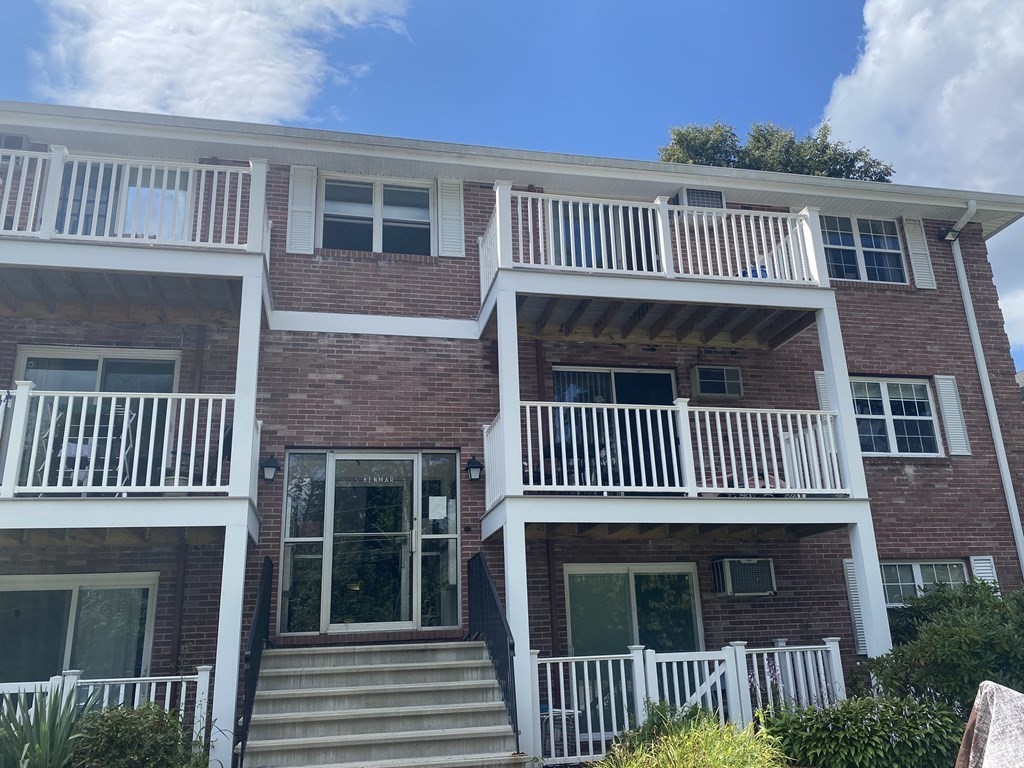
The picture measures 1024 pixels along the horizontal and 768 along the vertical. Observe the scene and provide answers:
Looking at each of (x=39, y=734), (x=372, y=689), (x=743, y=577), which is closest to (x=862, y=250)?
(x=743, y=577)

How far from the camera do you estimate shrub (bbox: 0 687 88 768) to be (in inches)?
228

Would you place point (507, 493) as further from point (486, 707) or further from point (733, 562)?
point (733, 562)

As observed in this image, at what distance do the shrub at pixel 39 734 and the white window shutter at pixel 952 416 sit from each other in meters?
11.4

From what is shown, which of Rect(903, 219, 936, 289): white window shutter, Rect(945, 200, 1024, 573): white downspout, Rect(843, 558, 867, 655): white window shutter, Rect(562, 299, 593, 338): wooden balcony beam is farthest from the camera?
Rect(903, 219, 936, 289): white window shutter

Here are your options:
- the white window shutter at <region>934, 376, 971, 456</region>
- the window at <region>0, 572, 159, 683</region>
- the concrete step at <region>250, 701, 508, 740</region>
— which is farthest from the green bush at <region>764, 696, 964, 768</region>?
the window at <region>0, 572, 159, 683</region>

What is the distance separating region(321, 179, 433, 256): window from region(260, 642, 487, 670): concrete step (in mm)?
5248

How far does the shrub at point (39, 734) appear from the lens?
5.79 m

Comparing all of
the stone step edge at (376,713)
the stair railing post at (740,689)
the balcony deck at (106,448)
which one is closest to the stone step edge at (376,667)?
the stone step edge at (376,713)

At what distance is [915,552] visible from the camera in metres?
11.0

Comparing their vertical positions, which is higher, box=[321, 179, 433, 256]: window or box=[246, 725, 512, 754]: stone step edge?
box=[321, 179, 433, 256]: window

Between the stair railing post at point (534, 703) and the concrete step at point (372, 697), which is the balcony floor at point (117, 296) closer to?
the concrete step at point (372, 697)

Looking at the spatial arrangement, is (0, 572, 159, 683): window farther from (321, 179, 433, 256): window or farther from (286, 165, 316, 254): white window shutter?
(321, 179, 433, 256): window

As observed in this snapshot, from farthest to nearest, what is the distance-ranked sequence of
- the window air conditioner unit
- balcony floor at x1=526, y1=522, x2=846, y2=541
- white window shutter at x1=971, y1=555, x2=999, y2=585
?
white window shutter at x1=971, y1=555, x2=999, y2=585, the window air conditioner unit, balcony floor at x1=526, y1=522, x2=846, y2=541

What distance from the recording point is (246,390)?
26.5 feet
